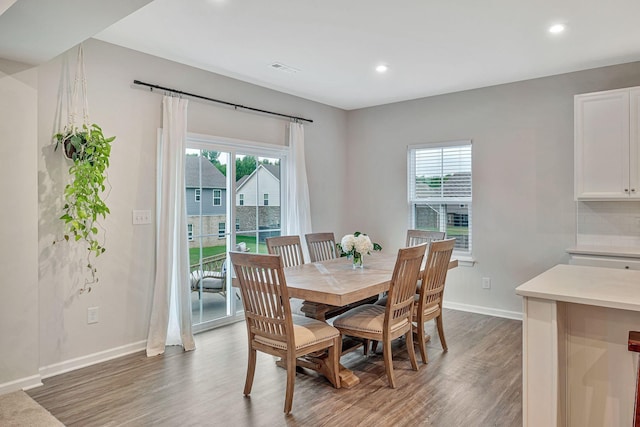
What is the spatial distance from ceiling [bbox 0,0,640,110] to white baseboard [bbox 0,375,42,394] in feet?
7.51

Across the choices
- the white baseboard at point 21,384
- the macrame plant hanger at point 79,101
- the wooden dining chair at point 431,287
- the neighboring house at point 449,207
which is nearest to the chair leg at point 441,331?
the wooden dining chair at point 431,287

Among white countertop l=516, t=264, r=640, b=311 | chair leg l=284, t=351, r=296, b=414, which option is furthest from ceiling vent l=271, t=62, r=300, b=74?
white countertop l=516, t=264, r=640, b=311

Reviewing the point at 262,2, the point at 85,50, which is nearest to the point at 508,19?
the point at 262,2

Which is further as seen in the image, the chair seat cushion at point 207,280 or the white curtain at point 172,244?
the chair seat cushion at point 207,280

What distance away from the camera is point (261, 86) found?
495 cm

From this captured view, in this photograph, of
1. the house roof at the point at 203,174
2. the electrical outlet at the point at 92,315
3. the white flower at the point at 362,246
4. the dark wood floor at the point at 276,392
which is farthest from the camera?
the house roof at the point at 203,174

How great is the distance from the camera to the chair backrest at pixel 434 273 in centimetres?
336

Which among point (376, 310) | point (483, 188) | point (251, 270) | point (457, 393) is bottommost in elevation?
point (457, 393)

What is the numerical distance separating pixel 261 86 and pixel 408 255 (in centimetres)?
298

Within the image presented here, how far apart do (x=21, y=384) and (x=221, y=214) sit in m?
2.24

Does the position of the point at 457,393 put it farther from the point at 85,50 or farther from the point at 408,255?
the point at 85,50

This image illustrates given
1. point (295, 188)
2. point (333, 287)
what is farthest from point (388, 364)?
point (295, 188)

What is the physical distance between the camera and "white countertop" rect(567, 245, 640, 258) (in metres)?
3.72

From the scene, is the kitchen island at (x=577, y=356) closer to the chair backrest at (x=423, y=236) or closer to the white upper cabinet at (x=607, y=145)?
the white upper cabinet at (x=607, y=145)
